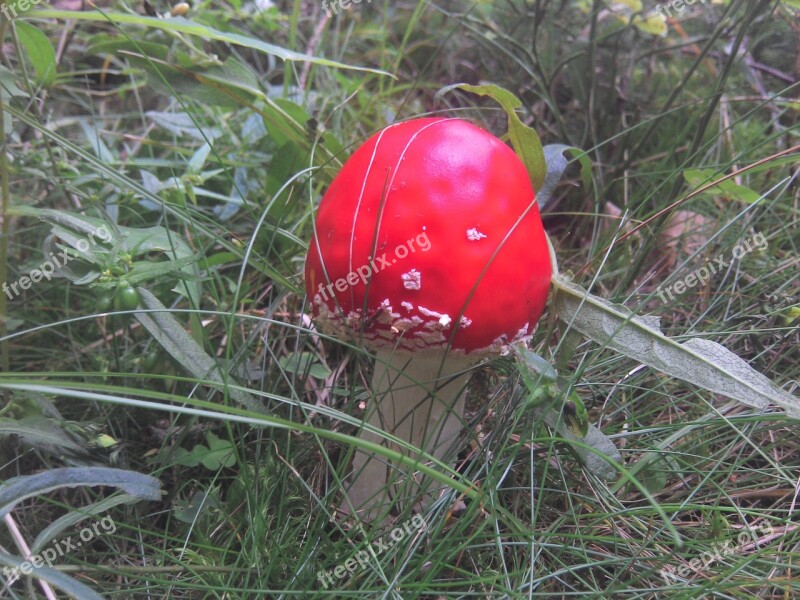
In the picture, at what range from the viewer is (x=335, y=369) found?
2.29 meters

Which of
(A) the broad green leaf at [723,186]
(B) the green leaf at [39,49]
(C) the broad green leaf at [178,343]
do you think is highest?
(B) the green leaf at [39,49]

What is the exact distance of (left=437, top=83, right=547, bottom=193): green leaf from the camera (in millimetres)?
1825

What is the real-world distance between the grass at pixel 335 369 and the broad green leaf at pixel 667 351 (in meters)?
0.08

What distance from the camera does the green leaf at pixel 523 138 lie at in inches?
71.9

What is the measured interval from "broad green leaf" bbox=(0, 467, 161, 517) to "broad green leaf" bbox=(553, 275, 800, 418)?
1.09m

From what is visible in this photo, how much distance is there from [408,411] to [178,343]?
0.67 m

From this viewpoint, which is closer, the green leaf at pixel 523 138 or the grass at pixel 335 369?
the grass at pixel 335 369

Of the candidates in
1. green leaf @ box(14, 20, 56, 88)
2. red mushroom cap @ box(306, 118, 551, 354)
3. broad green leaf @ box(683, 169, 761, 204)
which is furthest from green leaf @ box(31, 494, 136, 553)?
broad green leaf @ box(683, 169, 761, 204)

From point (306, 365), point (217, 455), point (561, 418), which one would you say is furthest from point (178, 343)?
point (561, 418)

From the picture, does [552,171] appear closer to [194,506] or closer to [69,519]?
[194,506]

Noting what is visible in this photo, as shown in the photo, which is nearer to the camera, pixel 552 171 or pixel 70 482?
pixel 70 482

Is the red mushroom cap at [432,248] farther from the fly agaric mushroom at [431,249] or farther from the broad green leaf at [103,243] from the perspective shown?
the broad green leaf at [103,243]

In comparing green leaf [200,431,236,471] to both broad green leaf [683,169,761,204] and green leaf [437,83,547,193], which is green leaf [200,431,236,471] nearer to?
green leaf [437,83,547,193]

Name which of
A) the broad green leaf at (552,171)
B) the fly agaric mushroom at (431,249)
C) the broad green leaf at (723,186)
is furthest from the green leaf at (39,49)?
the broad green leaf at (723,186)
